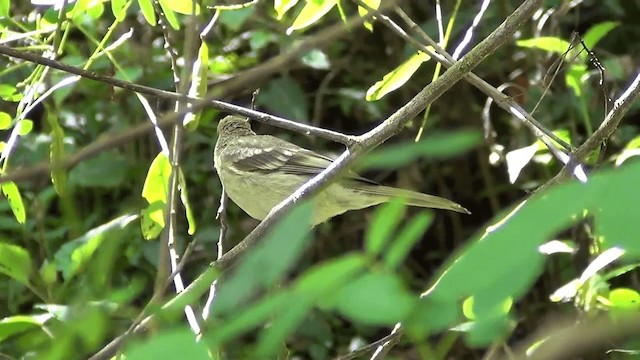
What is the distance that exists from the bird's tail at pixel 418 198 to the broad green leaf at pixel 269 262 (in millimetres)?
1974

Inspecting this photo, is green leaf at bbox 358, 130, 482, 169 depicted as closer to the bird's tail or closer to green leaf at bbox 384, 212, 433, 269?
green leaf at bbox 384, 212, 433, 269

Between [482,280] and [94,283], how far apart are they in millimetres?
369

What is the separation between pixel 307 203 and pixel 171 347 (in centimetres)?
17

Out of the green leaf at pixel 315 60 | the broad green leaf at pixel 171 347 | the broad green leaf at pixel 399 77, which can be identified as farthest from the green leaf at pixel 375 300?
the green leaf at pixel 315 60

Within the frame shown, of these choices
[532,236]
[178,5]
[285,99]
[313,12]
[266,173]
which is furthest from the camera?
[285,99]

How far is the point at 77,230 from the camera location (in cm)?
349

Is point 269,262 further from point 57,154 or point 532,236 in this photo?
point 57,154

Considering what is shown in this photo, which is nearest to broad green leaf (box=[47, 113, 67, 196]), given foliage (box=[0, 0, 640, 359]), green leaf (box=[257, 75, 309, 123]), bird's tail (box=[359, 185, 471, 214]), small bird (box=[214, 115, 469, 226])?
foliage (box=[0, 0, 640, 359])

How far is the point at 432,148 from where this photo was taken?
0.77 metres

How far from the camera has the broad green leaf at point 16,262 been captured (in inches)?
99.1

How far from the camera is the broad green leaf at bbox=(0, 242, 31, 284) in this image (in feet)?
8.26

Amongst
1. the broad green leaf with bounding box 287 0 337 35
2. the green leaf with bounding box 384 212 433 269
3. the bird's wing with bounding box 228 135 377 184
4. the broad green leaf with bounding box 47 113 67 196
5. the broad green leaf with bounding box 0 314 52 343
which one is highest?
the green leaf with bounding box 384 212 433 269

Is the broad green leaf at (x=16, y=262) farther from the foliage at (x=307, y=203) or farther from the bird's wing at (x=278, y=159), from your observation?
the bird's wing at (x=278, y=159)

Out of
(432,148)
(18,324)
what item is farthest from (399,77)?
(432,148)
